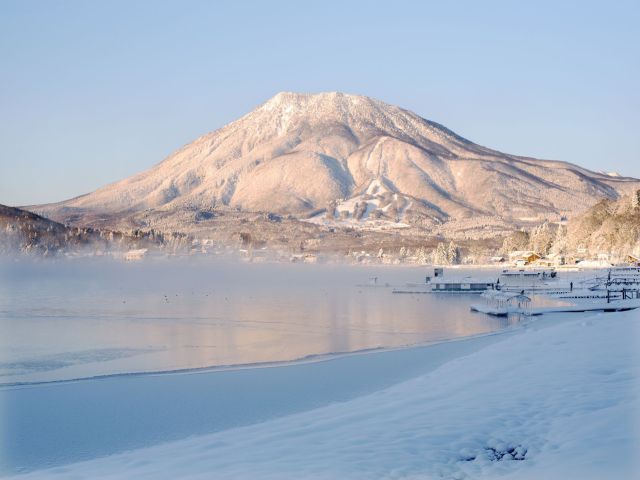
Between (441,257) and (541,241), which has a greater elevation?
(541,241)

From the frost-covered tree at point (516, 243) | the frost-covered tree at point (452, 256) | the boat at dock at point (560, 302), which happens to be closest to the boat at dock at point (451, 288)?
the boat at dock at point (560, 302)

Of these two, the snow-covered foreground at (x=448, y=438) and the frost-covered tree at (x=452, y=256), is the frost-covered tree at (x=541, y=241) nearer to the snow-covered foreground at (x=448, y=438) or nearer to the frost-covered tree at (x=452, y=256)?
the frost-covered tree at (x=452, y=256)

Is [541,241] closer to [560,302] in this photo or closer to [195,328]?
[560,302]

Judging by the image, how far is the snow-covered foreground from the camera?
10633mm

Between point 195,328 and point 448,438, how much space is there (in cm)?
2323

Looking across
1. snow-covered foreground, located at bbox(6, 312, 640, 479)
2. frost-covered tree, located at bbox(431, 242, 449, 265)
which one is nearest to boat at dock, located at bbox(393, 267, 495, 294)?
snow-covered foreground, located at bbox(6, 312, 640, 479)

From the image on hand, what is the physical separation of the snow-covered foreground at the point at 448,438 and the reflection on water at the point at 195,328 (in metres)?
9.28

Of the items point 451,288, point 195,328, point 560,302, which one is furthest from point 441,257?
point 195,328

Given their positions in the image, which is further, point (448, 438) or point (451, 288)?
point (451, 288)

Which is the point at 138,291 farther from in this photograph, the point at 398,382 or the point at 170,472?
the point at 170,472

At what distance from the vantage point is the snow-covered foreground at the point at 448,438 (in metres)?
10.6

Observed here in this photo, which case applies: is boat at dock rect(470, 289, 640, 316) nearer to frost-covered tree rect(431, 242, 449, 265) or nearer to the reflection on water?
the reflection on water

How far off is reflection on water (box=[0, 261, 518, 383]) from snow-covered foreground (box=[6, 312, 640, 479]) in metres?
9.28

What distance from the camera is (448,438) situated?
12.0 metres
